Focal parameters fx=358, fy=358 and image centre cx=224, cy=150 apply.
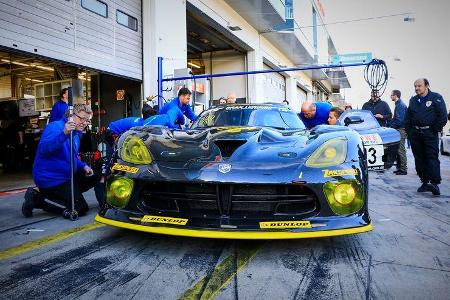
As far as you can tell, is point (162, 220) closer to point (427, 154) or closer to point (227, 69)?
point (427, 154)

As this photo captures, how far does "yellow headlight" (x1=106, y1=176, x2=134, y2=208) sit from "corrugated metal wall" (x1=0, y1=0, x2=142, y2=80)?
14.1ft

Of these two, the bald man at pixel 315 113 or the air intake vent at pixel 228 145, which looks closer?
the air intake vent at pixel 228 145

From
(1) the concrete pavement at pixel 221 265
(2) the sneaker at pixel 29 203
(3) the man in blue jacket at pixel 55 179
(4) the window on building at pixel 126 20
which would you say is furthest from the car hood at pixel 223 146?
(4) the window on building at pixel 126 20

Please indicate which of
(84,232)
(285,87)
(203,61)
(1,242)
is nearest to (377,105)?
(84,232)

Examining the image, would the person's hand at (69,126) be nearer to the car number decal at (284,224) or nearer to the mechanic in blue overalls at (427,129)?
the car number decal at (284,224)

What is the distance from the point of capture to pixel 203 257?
2.10 metres

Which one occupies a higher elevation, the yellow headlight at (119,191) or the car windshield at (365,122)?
the car windshield at (365,122)

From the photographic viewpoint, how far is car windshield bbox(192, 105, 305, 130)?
348cm

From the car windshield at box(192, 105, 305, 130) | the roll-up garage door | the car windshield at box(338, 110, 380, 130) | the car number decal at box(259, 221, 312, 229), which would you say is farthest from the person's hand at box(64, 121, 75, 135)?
the roll-up garage door

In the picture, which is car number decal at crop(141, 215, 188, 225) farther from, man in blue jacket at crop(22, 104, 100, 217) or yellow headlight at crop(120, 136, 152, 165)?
man in blue jacket at crop(22, 104, 100, 217)

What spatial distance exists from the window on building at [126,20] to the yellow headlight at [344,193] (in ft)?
23.6

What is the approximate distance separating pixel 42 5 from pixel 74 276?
5.70 m

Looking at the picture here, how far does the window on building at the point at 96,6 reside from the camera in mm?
6977

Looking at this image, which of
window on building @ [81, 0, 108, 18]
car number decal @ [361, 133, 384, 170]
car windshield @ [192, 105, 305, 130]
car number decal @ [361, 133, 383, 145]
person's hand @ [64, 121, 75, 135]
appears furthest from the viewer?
window on building @ [81, 0, 108, 18]
